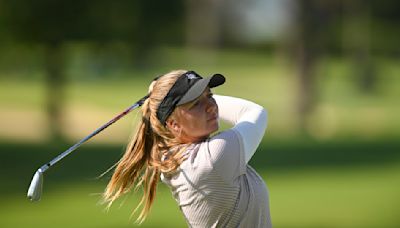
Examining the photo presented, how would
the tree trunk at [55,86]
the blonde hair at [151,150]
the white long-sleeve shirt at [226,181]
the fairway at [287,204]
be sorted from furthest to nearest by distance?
1. the tree trunk at [55,86]
2. the fairway at [287,204]
3. the blonde hair at [151,150]
4. the white long-sleeve shirt at [226,181]

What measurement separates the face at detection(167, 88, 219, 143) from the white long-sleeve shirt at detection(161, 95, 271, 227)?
35 millimetres

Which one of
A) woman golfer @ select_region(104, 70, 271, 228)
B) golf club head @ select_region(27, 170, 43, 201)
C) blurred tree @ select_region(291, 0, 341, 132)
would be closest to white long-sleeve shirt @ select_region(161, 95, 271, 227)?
woman golfer @ select_region(104, 70, 271, 228)

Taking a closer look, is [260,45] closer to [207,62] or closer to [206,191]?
[207,62]

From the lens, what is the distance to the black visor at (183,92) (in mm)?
3469

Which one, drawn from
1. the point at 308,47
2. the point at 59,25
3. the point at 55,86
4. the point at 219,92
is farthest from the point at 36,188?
the point at 308,47

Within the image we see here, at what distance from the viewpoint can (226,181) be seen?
3.45 m

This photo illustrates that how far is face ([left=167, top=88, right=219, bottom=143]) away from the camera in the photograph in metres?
3.48

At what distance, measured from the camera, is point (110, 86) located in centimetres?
3272

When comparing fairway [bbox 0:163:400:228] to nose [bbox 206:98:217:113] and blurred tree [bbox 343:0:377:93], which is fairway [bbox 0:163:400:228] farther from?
blurred tree [bbox 343:0:377:93]

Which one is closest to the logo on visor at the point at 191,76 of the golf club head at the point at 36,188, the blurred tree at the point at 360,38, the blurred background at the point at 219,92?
the blurred background at the point at 219,92

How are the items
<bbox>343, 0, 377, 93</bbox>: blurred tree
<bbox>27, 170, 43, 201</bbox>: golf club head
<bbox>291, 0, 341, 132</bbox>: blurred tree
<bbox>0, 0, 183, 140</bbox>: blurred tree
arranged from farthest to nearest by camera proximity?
<bbox>343, 0, 377, 93</bbox>: blurred tree < <bbox>291, 0, 341, 132</bbox>: blurred tree < <bbox>0, 0, 183, 140</bbox>: blurred tree < <bbox>27, 170, 43, 201</bbox>: golf club head

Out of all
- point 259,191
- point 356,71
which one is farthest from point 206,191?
point 356,71

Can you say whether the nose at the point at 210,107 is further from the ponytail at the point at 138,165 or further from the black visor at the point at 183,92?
the ponytail at the point at 138,165

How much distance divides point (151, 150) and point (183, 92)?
24 centimetres
